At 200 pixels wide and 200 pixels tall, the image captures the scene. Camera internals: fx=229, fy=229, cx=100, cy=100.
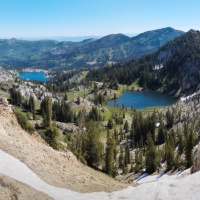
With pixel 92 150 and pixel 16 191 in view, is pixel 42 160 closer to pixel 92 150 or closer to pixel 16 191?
pixel 16 191

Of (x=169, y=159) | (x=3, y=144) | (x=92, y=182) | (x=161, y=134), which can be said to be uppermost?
(x=3, y=144)

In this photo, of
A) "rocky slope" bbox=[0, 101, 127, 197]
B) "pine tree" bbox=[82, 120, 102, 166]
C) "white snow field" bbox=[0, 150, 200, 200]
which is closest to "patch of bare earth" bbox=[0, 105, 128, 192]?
"rocky slope" bbox=[0, 101, 127, 197]

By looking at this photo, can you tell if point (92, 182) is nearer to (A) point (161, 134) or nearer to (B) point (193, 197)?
(B) point (193, 197)

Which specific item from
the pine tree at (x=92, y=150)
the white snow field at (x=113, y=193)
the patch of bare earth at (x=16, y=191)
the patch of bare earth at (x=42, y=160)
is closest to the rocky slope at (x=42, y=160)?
the patch of bare earth at (x=42, y=160)

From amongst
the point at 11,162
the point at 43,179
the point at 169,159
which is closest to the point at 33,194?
the point at 43,179

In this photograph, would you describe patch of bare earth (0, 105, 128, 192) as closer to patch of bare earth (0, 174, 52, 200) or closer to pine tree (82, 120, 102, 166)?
patch of bare earth (0, 174, 52, 200)

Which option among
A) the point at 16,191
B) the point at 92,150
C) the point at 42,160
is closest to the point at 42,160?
the point at 42,160

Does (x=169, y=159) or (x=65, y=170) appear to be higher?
(x=65, y=170)

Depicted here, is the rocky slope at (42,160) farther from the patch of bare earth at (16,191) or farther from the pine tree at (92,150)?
the pine tree at (92,150)
